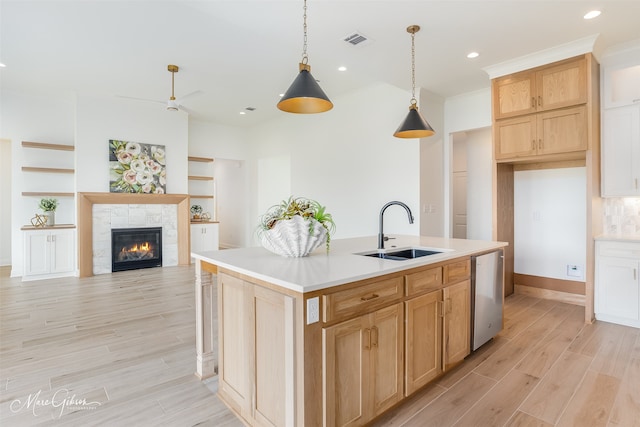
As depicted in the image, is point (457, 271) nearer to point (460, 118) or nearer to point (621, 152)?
point (621, 152)

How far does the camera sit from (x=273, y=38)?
3.56 metres

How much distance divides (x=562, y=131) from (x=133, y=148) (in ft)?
21.7

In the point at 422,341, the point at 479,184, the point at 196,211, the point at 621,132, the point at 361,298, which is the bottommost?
the point at 422,341

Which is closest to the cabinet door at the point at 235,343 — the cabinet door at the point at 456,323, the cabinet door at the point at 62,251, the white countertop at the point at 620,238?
the cabinet door at the point at 456,323

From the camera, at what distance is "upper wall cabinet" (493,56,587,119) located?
351cm

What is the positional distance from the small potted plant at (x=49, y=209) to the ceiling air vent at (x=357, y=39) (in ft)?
18.3

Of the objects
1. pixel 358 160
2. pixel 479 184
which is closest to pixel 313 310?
pixel 358 160

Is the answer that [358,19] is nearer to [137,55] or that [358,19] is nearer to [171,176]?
[137,55]

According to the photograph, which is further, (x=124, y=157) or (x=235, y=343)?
(x=124, y=157)

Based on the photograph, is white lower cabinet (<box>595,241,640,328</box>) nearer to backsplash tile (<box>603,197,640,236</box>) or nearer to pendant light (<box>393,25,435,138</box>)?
backsplash tile (<box>603,197,640,236</box>)

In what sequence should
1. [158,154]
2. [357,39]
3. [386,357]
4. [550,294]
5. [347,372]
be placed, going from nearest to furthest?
[347,372] → [386,357] → [357,39] → [550,294] → [158,154]

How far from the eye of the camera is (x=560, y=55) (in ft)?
11.7

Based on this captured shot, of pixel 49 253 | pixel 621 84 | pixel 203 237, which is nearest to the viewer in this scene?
pixel 621 84

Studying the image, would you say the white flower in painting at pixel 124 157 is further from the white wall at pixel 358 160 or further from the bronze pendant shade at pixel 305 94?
the bronze pendant shade at pixel 305 94
